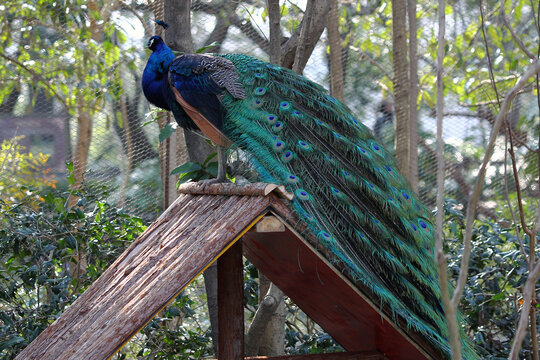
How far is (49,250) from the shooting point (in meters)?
2.88

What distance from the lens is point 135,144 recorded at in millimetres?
4605

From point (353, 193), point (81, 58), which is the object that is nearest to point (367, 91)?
point (81, 58)

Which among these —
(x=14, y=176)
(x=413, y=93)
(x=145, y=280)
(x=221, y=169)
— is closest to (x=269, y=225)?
(x=145, y=280)

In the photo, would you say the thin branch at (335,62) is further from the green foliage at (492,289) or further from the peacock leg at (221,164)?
the peacock leg at (221,164)

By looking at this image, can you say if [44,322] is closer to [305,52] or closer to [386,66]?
[305,52]

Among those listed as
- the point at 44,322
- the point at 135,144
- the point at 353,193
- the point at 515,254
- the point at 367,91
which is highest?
the point at 367,91

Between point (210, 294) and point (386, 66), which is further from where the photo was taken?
point (386, 66)

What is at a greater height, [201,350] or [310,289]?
[310,289]

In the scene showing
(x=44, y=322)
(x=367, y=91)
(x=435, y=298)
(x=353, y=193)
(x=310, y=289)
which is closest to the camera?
(x=435, y=298)

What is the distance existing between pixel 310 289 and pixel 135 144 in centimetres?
264

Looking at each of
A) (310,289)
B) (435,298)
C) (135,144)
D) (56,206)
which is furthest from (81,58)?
(435,298)

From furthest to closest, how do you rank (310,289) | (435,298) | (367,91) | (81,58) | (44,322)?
(367,91) → (81,58) → (44,322) → (310,289) → (435,298)

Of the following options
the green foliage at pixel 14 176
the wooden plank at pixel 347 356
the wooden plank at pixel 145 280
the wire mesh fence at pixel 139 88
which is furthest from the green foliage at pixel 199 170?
the green foliage at pixel 14 176

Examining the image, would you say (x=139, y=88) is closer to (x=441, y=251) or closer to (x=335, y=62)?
(x=335, y=62)
